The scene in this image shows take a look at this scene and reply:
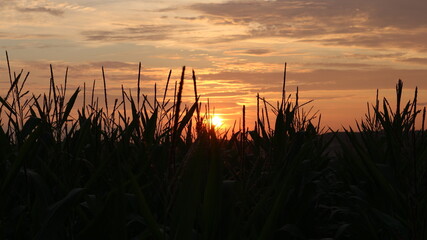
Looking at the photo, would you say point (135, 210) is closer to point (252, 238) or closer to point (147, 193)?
point (147, 193)

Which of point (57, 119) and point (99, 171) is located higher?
point (57, 119)

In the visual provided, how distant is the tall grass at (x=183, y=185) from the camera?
157 centimetres

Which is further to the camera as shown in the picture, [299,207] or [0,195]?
[299,207]

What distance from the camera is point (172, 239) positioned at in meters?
1.50

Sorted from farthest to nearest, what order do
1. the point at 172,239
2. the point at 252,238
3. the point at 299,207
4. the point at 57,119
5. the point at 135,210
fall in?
the point at 299,207 → the point at 57,119 → the point at 135,210 → the point at 252,238 → the point at 172,239

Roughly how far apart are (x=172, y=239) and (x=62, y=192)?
1256mm

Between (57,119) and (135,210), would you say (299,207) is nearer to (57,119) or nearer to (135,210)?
(135,210)

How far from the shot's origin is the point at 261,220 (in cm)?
297

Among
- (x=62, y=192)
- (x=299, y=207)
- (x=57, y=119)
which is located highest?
(x=57, y=119)

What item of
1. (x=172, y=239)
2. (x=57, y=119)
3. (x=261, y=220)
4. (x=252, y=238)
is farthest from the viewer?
(x=57, y=119)

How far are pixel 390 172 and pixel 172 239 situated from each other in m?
2.26

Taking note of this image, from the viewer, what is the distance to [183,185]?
1.37 m

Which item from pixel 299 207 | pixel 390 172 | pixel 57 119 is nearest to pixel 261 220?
pixel 299 207

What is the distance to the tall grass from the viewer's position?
1.57m
